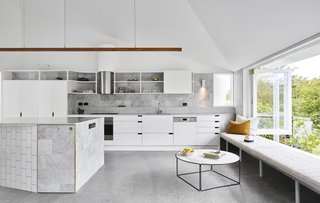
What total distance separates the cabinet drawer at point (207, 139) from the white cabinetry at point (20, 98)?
4.06 meters

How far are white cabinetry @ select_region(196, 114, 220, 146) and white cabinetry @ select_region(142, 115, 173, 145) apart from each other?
707 mm

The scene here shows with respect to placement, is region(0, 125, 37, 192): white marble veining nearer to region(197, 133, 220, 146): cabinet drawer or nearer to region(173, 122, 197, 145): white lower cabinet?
region(173, 122, 197, 145): white lower cabinet

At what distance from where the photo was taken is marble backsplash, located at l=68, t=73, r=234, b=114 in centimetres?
614

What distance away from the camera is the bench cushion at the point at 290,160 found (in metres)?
2.25

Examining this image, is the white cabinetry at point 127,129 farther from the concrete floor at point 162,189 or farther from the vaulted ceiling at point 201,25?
the vaulted ceiling at point 201,25

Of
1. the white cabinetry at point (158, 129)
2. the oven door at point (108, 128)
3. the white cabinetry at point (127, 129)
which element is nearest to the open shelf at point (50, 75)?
the oven door at point (108, 128)

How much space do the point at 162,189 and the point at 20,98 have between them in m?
4.45

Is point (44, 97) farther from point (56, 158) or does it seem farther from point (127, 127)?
point (56, 158)

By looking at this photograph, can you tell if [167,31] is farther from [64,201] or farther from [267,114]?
[64,201]

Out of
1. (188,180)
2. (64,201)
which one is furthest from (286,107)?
(64,201)

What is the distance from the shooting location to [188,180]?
338 cm

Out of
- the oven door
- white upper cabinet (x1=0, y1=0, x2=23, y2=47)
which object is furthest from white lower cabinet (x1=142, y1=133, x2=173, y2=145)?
white upper cabinet (x1=0, y1=0, x2=23, y2=47)

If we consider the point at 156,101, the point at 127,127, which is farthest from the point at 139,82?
the point at 127,127

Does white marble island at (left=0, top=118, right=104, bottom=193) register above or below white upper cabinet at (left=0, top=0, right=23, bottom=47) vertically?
below
